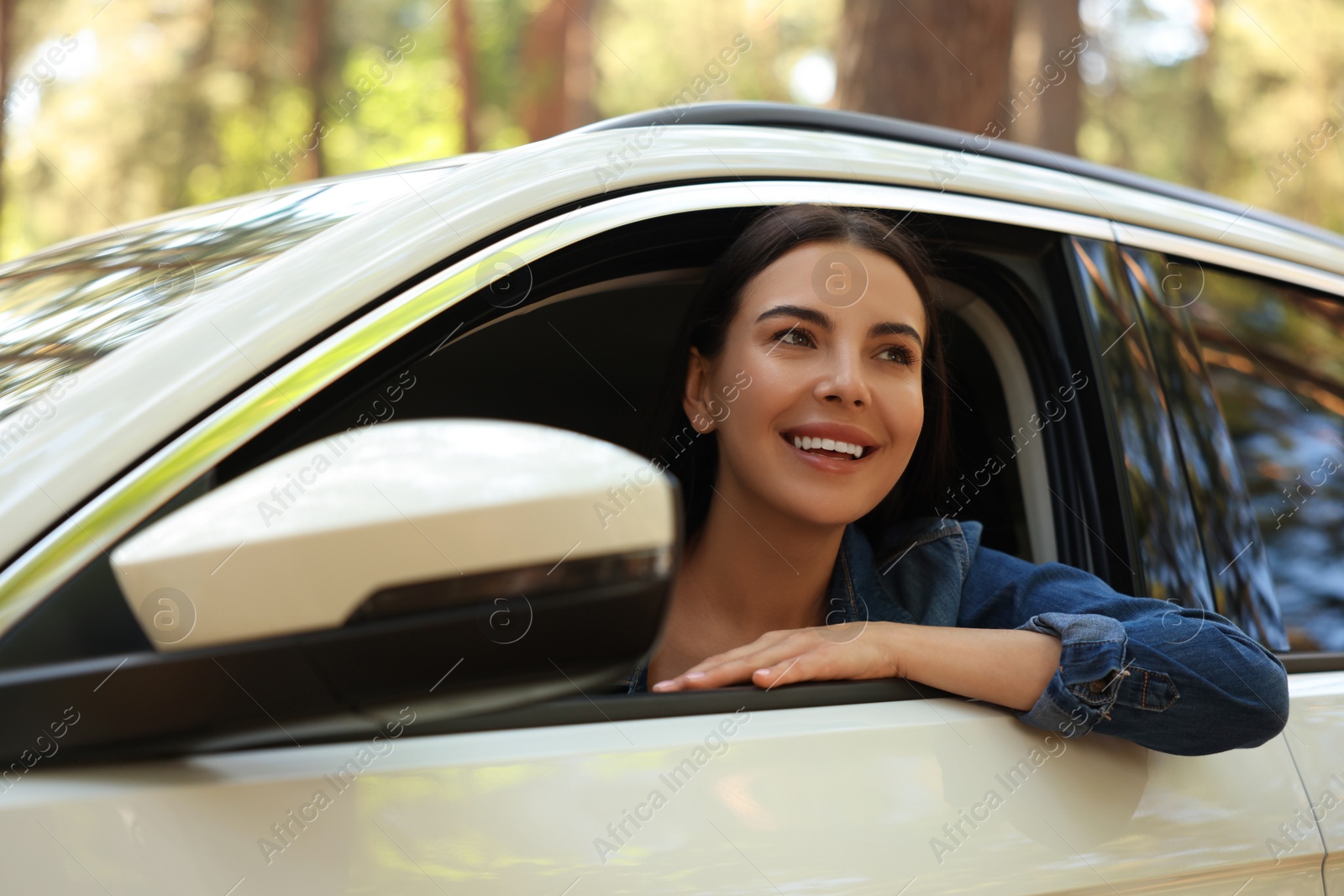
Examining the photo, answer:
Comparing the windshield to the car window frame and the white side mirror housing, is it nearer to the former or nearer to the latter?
the car window frame

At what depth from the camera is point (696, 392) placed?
81.3 inches

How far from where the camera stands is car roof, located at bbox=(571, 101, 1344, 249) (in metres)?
1.74

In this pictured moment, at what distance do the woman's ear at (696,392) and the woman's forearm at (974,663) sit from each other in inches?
24.0

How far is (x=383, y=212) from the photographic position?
130 cm

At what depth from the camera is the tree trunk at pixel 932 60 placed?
580 centimetres

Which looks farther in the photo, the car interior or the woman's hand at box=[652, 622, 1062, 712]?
the woman's hand at box=[652, 622, 1062, 712]

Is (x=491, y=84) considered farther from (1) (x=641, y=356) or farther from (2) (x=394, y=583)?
(2) (x=394, y=583)

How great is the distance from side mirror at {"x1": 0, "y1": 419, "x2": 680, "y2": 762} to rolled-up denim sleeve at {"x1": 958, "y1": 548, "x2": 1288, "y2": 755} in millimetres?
767

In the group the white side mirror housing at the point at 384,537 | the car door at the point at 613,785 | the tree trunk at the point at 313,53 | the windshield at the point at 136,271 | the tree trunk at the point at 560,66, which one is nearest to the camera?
the white side mirror housing at the point at 384,537

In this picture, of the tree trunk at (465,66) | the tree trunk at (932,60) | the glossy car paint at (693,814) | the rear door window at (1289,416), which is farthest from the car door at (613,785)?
the tree trunk at (465,66)

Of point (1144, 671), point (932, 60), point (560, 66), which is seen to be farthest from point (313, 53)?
point (1144, 671)

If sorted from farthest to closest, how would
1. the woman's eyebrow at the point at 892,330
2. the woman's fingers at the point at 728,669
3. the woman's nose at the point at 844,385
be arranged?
the woman's eyebrow at the point at 892,330
the woman's nose at the point at 844,385
the woman's fingers at the point at 728,669

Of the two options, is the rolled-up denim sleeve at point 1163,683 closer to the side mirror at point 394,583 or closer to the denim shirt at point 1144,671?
the denim shirt at point 1144,671

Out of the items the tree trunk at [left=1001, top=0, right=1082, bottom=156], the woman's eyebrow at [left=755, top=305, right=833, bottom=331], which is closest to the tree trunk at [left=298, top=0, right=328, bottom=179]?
the tree trunk at [left=1001, top=0, right=1082, bottom=156]
